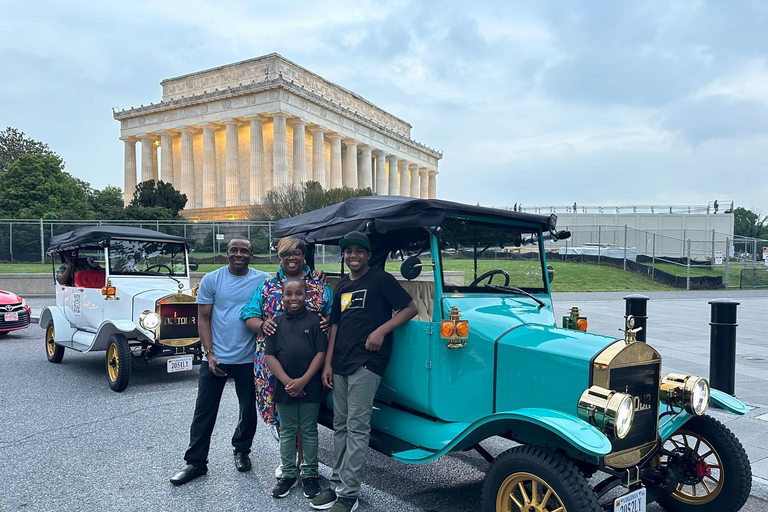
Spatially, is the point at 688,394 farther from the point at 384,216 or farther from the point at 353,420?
the point at 384,216

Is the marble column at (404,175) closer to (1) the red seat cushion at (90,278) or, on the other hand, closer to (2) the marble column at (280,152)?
(2) the marble column at (280,152)

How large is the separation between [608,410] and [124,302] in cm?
743

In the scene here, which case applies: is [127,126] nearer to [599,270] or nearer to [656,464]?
[599,270]

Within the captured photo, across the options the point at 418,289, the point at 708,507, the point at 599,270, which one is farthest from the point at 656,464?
the point at 599,270

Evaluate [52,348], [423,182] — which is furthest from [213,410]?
[423,182]

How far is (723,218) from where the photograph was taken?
162ft

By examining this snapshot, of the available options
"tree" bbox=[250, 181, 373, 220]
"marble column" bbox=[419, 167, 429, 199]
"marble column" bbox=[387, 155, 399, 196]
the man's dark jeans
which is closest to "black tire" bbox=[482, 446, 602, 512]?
the man's dark jeans

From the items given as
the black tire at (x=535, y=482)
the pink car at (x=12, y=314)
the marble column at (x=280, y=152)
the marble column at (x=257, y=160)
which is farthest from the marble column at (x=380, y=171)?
the black tire at (x=535, y=482)

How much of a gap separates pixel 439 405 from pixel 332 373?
32.3 inches

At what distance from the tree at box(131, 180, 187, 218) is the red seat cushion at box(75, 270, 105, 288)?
36105mm

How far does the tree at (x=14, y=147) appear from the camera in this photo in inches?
2479

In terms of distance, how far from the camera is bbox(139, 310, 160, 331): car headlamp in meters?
7.69

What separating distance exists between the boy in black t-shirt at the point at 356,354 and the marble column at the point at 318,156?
2066 inches

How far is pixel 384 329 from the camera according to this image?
3740mm
